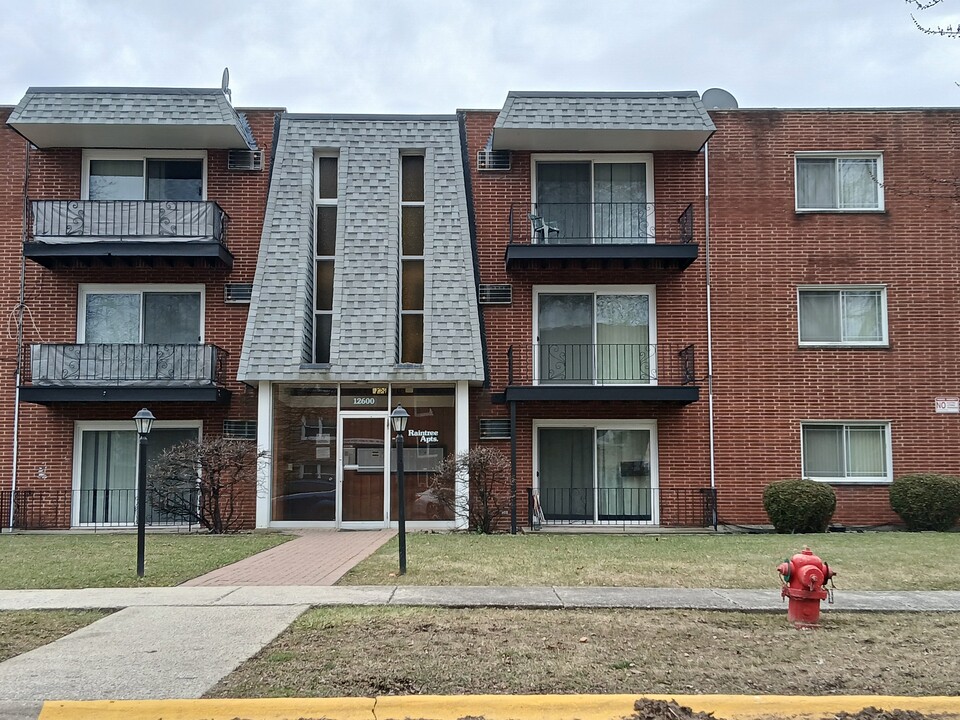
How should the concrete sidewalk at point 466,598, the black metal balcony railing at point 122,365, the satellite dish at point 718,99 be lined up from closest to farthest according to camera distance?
1. the concrete sidewalk at point 466,598
2. the black metal balcony railing at point 122,365
3. the satellite dish at point 718,99

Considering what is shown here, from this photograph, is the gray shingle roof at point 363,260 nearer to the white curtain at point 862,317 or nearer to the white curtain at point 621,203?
the white curtain at point 621,203

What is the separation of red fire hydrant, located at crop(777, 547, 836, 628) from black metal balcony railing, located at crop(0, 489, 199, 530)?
12587 mm

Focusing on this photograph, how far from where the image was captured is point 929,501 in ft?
54.7

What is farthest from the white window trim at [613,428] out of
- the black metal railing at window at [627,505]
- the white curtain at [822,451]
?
the white curtain at [822,451]

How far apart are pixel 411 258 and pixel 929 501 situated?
1077 cm

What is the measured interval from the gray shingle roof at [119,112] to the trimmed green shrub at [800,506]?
40.3 feet

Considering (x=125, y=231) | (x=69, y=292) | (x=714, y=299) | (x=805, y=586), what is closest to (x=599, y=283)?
(x=714, y=299)

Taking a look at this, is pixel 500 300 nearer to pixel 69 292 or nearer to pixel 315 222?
pixel 315 222

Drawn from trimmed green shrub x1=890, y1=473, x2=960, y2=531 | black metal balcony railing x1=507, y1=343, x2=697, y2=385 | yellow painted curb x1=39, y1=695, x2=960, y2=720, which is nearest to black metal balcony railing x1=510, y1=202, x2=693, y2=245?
black metal balcony railing x1=507, y1=343, x2=697, y2=385

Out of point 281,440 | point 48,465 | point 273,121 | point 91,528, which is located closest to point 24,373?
point 48,465

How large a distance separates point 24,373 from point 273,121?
23.1ft

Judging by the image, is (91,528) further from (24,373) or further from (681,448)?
(681,448)

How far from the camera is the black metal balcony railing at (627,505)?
1792 cm

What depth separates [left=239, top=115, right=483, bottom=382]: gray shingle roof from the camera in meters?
17.2
